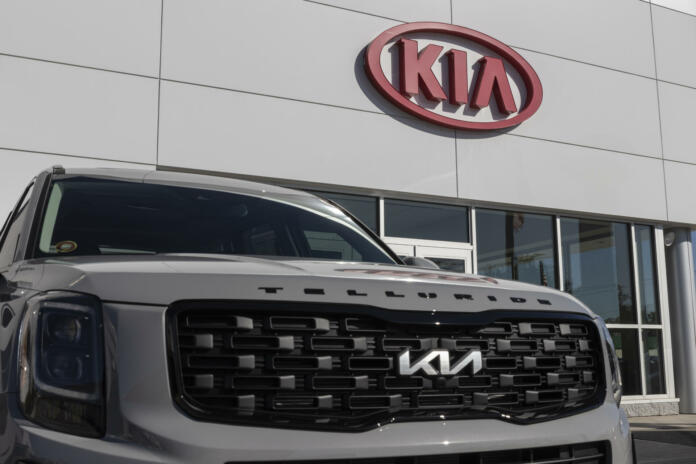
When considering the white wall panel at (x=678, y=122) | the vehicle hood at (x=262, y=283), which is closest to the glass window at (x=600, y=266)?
the white wall panel at (x=678, y=122)

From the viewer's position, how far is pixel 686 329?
549 inches

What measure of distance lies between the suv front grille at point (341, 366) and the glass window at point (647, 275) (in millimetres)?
12375

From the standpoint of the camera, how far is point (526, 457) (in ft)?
7.34

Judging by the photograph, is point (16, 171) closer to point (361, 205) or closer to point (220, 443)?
point (361, 205)

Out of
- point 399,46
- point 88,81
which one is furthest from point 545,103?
point 88,81

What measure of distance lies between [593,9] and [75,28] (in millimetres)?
9337

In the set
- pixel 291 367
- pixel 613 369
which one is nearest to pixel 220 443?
pixel 291 367

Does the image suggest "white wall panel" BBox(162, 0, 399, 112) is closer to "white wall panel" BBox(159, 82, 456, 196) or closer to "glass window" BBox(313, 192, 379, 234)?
"white wall panel" BBox(159, 82, 456, 196)

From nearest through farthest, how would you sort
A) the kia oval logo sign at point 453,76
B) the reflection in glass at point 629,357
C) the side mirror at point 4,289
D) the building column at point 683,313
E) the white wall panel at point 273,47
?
the side mirror at point 4,289
the white wall panel at point 273,47
the kia oval logo sign at point 453,76
the reflection in glass at point 629,357
the building column at point 683,313

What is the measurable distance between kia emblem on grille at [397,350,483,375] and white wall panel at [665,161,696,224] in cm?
1294

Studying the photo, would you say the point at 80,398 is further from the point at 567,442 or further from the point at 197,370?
the point at 567,442

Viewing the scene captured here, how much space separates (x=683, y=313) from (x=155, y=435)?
14.0m

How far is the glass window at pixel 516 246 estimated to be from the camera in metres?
12.1

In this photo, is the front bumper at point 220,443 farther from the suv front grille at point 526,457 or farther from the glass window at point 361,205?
the glass window at point 361,205
